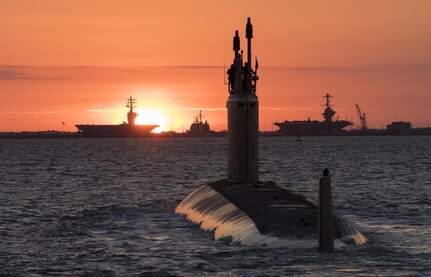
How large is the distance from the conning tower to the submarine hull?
570mm

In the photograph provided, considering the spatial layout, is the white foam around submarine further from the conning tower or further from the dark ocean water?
the conning tower

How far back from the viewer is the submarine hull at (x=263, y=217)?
2064 centimetres

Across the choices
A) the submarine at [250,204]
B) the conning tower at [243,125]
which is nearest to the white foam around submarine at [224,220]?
the submarine at [250,204]

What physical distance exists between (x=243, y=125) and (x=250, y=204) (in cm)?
510

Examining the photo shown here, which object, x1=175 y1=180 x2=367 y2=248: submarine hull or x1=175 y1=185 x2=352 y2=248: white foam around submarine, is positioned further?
x1=175 y1=180 x2=367 y2=248: submarine hull

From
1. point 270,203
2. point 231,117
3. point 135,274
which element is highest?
point 231,117

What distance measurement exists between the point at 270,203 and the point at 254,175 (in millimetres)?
5839

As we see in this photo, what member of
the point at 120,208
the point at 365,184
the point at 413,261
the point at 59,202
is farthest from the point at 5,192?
the point at 413,261

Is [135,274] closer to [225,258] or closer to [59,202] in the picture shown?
[225,258]

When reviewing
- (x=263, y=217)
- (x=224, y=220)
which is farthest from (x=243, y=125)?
(x=263, y=217)

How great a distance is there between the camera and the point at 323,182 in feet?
63.0

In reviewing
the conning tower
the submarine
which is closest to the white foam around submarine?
the submarine

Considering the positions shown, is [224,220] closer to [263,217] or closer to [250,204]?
[250,204]

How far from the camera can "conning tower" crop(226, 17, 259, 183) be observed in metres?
28.8
